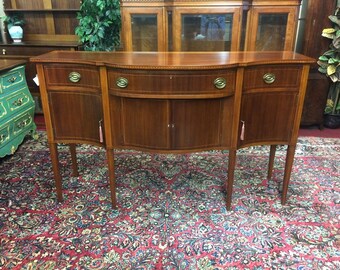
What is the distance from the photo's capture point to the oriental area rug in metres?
1.47

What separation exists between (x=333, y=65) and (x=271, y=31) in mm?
693

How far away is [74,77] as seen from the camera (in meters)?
1.58

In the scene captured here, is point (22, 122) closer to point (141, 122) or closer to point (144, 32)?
point (144, 32)

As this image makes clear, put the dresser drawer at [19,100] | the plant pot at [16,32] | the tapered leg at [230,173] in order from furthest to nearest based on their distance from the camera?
the plant pot at [16,32]
the dresser drawer at [19,100]
the tapered leg at [230,173]

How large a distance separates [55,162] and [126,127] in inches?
22.1

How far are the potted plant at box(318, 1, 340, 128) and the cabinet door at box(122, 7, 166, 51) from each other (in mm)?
1544

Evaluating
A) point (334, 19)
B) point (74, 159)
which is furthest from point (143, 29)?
point (334, 19)

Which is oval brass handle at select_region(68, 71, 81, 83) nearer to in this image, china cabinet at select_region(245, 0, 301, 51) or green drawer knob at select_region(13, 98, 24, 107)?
green drawer knob at select_region(13, 98, 24, 107)

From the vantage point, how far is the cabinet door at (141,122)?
157cm

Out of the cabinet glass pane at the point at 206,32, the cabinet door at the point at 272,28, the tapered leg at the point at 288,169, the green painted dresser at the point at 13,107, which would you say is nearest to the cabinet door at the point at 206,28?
the cabinet glass pane at the point at 206,32

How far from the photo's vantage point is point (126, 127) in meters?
1.63

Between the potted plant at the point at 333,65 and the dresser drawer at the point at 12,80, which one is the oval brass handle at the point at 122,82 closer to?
the dresser drawer at the point at 12,80

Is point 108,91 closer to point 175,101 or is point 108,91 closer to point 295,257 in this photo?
point 175,101

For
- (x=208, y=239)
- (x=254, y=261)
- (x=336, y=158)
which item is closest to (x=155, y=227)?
(x=208, y=239)
